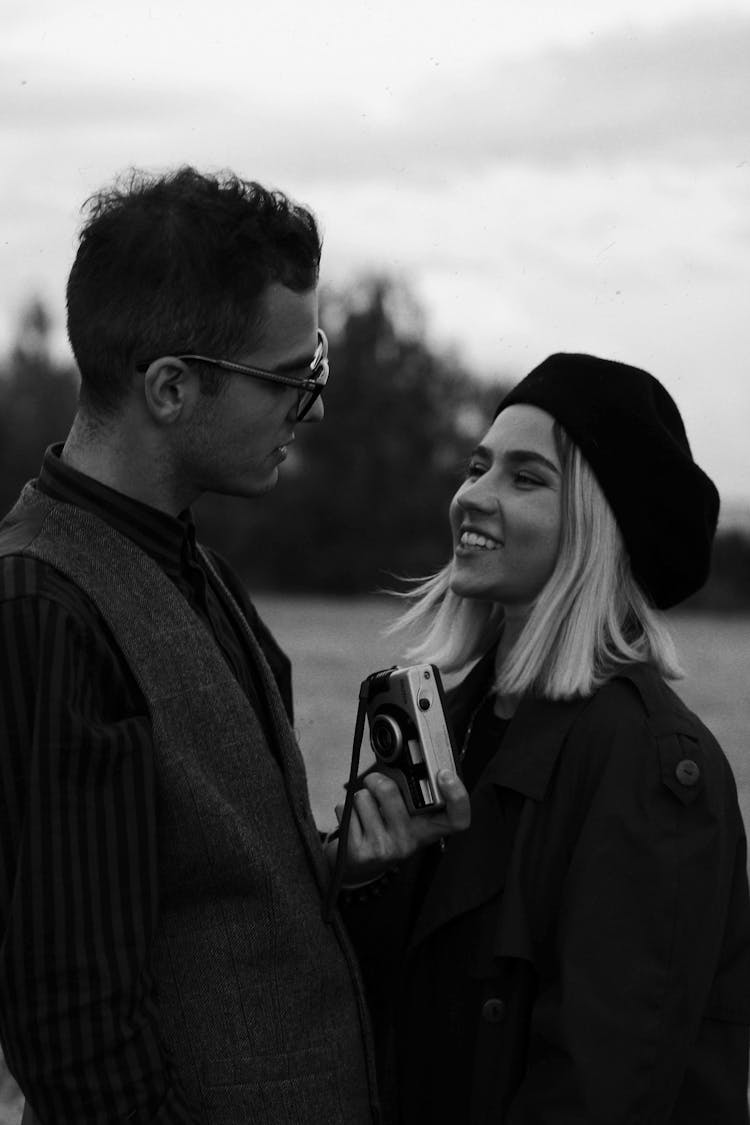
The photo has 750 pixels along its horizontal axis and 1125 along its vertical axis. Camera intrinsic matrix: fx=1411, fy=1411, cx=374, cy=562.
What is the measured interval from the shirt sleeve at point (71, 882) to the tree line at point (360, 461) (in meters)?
44.6

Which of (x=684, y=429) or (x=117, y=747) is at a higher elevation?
(x=684, y=429)

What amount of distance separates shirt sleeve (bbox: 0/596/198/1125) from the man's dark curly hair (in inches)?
19.9

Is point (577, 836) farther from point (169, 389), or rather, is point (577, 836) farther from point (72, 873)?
point (169, 389)

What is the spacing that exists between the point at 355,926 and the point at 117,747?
107cm

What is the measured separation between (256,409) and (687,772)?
1.03 metres

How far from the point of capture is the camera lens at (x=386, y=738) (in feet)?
8.96

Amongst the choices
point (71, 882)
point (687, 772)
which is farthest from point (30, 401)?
point (71, 882)

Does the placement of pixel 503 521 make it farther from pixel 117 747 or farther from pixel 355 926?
pixel 117 747

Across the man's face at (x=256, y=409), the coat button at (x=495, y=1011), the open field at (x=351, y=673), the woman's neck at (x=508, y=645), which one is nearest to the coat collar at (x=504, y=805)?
the coat button at (x=495, y=1011)

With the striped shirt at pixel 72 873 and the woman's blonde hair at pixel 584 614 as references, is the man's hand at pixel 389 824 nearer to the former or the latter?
the woman's blonde hair at pixel 584 614

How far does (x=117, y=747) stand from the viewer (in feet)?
7.13

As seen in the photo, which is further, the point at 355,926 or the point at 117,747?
the point at 355,926

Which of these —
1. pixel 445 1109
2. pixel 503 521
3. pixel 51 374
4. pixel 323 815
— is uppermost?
pixel 51 374

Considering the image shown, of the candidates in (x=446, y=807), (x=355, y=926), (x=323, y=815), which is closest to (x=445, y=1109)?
(x=355, y=926)
